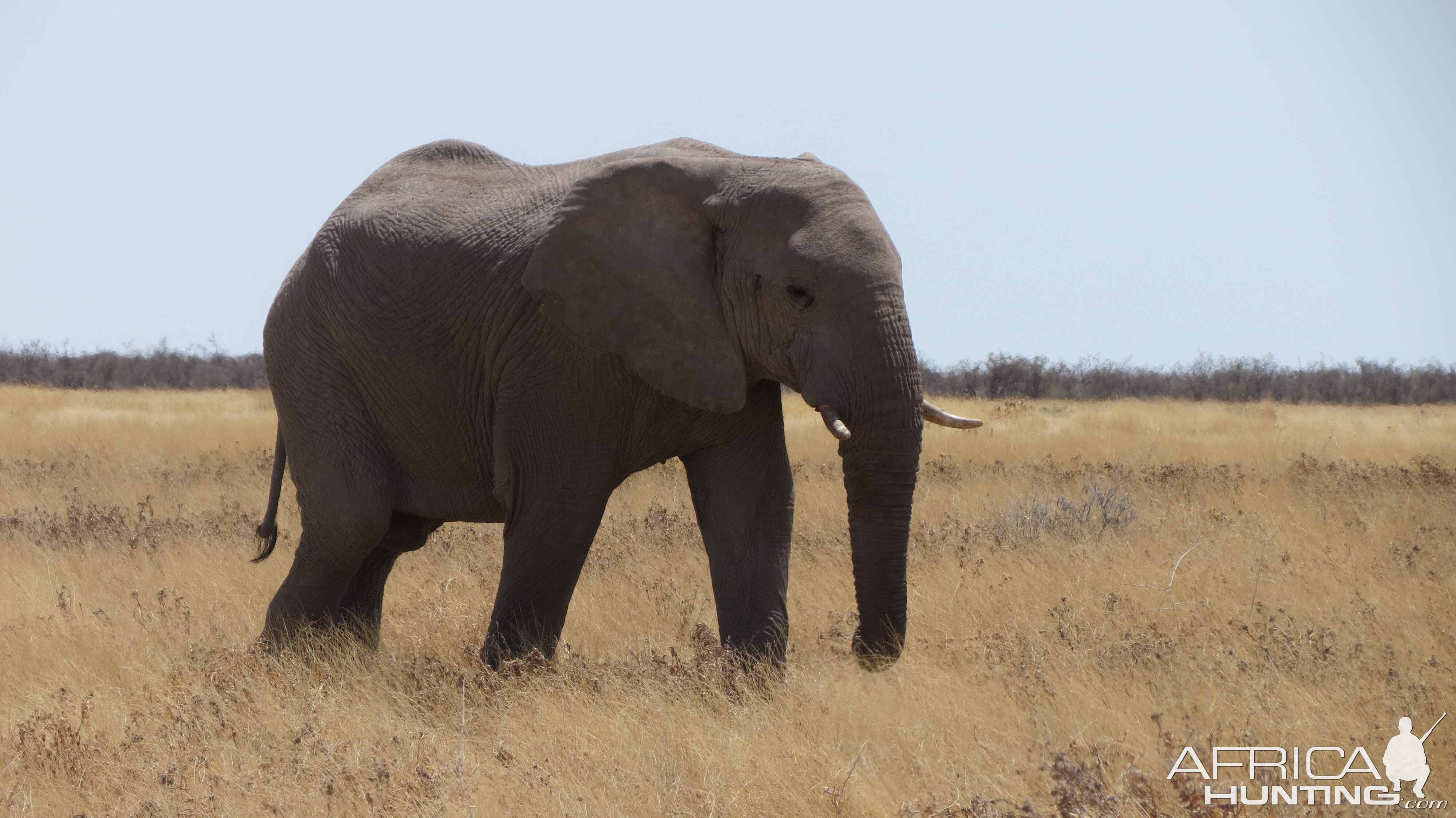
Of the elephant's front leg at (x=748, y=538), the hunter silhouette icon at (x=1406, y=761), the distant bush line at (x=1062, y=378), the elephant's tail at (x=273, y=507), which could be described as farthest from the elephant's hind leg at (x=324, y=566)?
the distant bush line at (x=1062, y=378)

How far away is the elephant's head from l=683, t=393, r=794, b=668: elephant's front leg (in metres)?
0.43

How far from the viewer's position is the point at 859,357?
5441mm

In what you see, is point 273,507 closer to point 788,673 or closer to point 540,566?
point 540,566

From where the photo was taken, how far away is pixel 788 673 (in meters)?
6.20

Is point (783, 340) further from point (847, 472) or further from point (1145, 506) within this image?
point (1145, 506)

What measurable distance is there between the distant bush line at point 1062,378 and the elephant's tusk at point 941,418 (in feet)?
111

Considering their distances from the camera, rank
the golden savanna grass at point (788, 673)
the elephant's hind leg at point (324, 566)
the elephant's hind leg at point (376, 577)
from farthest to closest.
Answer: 1. the elephant's hind leg at point (376, 577)
2. the elephant's hind leg at point (324, 566)
3. the golden savanna grass at point (788, 673)

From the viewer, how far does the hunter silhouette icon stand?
4.54m

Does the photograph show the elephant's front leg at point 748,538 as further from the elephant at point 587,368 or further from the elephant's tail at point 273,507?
the elephant's tail at point 273,507

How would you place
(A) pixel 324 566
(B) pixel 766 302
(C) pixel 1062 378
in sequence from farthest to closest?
(C) pixel 1062 378 < (A) pixel 324 566 < (B) pixel 766 302

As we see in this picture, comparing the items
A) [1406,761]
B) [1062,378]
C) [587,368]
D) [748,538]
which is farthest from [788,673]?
[1062,378]

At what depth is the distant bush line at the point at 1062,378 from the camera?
4359cm

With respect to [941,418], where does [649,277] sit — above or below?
above

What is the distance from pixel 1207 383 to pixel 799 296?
44.5 meters
